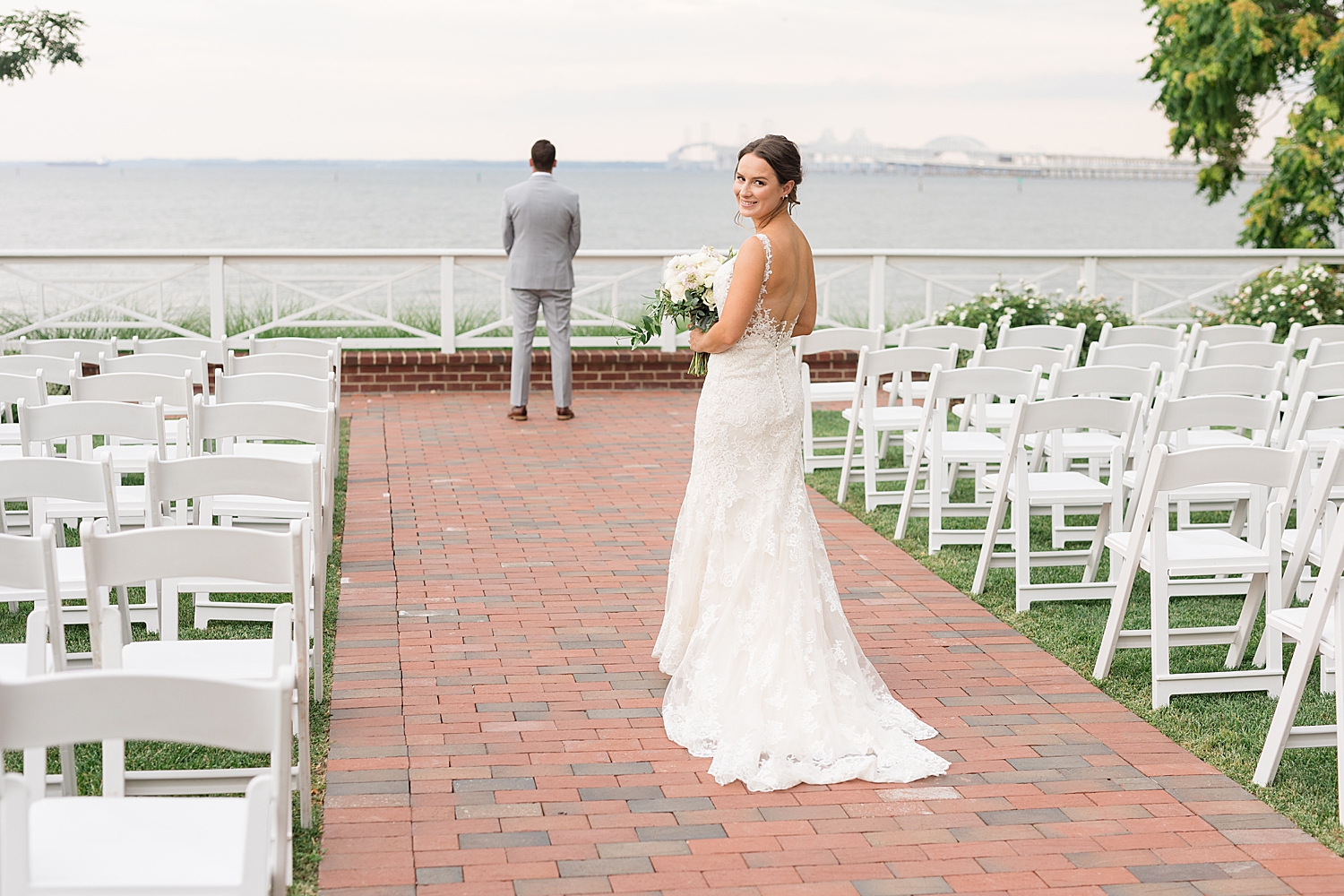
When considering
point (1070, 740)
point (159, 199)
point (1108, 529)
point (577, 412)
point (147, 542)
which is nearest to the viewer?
point (147, 542)

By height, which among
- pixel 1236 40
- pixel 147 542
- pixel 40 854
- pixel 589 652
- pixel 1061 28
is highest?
pixel 1061 28

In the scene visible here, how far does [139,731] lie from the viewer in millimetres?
2555

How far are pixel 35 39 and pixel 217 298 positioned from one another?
284cm

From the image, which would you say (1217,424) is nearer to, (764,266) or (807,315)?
(807,315)

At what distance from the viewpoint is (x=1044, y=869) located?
3805 millimetres

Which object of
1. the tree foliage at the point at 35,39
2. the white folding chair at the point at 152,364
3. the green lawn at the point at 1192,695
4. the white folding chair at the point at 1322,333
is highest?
the tree foliage at the point at 35,39

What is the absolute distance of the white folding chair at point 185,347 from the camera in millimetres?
9133

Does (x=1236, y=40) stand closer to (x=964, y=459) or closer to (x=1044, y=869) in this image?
(x=964, y=459)

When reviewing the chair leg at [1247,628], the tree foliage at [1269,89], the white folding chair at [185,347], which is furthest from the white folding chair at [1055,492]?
the tree foliage at [1269,89]

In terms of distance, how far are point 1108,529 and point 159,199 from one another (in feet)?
332

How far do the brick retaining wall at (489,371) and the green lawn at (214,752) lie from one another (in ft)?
22.2

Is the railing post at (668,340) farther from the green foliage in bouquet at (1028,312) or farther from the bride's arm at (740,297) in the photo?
the bride's arm at (740,297)

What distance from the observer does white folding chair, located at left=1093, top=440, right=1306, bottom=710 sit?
498cm

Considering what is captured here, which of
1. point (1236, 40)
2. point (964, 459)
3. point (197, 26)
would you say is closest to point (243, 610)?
point (964, 459)
